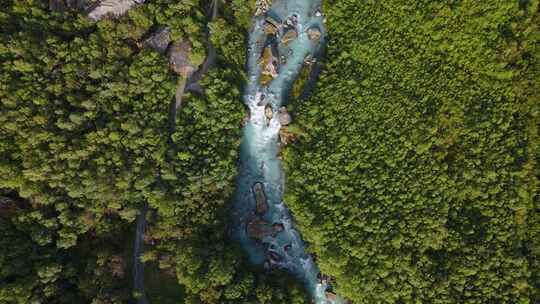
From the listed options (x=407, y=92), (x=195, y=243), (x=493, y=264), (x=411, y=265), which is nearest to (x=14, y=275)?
(x=195, y=243)

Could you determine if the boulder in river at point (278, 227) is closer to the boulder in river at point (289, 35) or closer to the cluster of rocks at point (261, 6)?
the boulder in river at point (289, 35)

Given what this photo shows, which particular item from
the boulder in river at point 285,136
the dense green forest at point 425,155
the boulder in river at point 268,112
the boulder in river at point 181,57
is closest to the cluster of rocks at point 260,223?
the dense green forest at point 425,155

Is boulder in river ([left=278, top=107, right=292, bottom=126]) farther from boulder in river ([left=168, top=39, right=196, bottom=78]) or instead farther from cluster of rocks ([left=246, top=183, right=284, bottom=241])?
boulder in river ([left=168, top=39, right=196, bottom=78])

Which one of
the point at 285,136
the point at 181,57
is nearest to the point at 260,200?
the point at 285,136

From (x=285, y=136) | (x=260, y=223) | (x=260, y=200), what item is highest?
(x=285, y=136)

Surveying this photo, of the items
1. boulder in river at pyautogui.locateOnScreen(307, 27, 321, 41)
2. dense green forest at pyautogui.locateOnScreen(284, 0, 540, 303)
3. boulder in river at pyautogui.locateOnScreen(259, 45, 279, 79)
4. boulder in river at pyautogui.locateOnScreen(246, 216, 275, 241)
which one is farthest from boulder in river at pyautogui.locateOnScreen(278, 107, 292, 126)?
boulder in river at pyautogui.locateOnScreen(246, 216, 275, 241)

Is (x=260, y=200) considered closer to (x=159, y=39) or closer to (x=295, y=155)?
(x=295, y=155)
